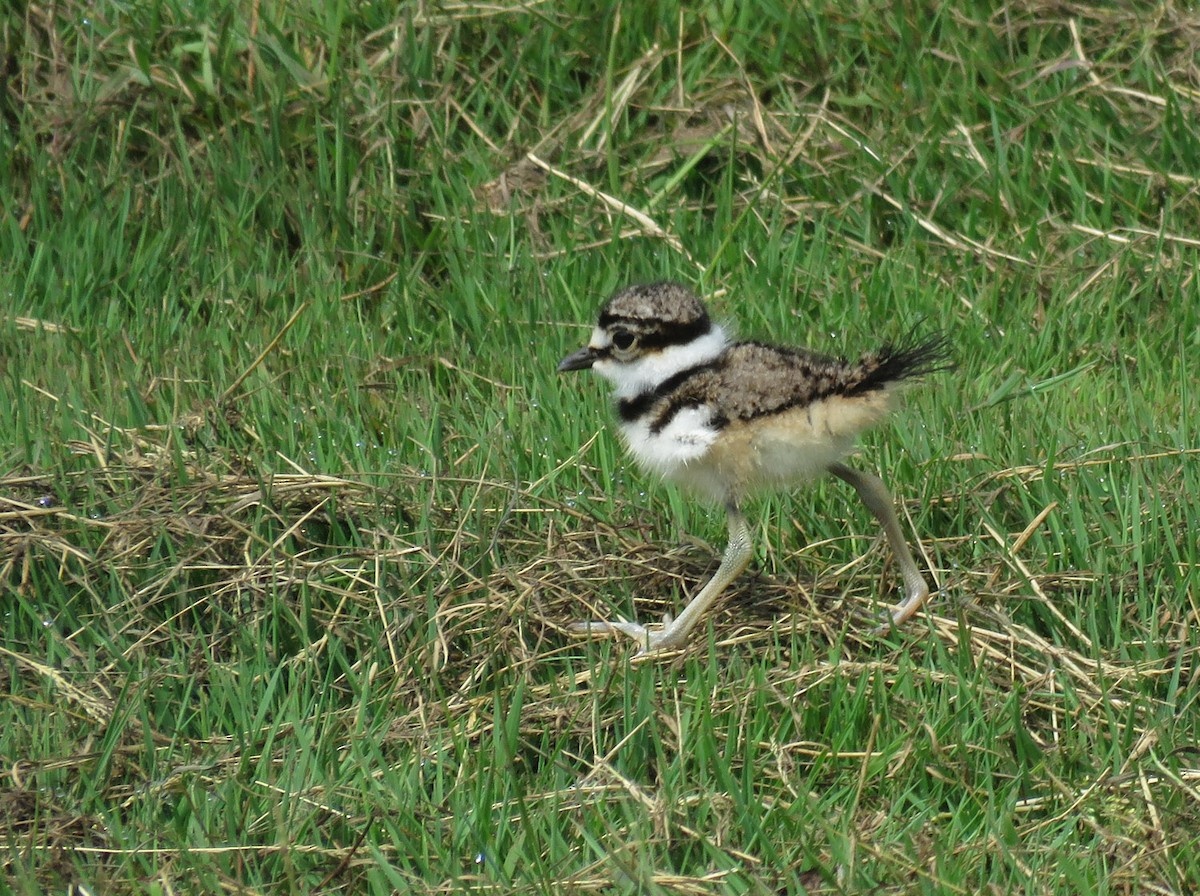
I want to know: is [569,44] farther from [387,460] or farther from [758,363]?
[758,363]

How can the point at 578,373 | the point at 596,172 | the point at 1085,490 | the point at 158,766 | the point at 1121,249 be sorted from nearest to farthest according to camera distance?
the point at 158,766 → the point at 1085,490 → the point at 578,373 → the point at 1121,249 → the point at 596,172

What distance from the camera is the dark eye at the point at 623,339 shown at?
165 inches

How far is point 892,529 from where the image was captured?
4.13 metres

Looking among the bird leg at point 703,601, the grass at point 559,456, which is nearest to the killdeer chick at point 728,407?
the bird leg at point 703,601

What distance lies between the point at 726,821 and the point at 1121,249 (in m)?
3.24

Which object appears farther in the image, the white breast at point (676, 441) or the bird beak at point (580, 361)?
the bird beak at point (580, 361)

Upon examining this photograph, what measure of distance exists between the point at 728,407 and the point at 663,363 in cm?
33

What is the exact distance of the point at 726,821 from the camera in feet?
10.8

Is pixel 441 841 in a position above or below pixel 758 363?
below

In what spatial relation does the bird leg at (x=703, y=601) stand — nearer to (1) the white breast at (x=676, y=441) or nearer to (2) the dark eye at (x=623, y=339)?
(1) the white breast at (x=676, y=441)

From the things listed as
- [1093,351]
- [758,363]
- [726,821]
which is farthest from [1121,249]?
[726,821]

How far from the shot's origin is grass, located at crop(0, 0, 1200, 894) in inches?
132

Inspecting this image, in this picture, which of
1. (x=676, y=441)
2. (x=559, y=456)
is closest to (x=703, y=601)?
(x=676, y=441)

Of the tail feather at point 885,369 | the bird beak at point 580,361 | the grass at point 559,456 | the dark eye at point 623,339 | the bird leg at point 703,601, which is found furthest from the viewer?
the bird beak at point 580,361
